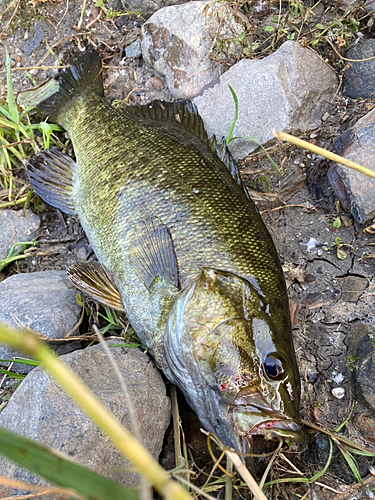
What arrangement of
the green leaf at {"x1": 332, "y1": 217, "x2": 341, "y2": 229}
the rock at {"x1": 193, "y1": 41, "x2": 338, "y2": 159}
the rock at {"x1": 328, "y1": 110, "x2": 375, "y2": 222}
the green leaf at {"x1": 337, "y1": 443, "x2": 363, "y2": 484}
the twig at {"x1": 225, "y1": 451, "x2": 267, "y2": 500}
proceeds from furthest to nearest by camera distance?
the rock at {"x1": 193, "y1": 41, "x2": 338, "y2": 159}
the green leaf at {"x1": 332, "y1": 217, "x2": 341, "y2": 229}
the rock at {"x1": 328, "y1": 110, "x2": 375, "y2": 222}
the green leaf at {"x1": 337, "y1": 443, "x2": 363, "y2": 484}
the twig at {"x1": 225, "y1": 451, "x2": 267, "y2": 500}

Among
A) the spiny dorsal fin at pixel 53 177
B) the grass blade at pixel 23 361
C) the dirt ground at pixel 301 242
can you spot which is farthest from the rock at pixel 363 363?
the spiny dorsal fin at pixel 53 177

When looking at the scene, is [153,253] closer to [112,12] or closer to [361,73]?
[361,73]

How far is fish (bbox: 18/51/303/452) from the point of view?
6.69 feet

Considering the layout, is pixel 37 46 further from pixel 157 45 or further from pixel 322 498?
pixel 322 498

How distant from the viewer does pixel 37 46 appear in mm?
4035

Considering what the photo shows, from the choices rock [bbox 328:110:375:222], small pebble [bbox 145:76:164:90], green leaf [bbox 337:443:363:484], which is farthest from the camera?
small pebble [bbox 145:76:164:90]

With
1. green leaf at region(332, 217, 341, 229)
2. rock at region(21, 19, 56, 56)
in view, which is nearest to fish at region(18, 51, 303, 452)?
green leaf at region(332, 217, 341, 229)

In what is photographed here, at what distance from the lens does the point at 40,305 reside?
278cm

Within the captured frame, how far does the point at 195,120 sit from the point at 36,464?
8.72ft

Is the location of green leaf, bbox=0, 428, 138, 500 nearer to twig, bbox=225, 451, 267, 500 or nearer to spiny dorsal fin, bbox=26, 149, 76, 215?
twig, bbox=225, 451, 267, 500

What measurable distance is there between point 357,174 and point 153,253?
1.60m

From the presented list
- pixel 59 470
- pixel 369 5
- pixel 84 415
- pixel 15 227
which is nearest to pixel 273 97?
pixel 369 5

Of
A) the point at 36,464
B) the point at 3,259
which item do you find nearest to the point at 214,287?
the point at 36,464

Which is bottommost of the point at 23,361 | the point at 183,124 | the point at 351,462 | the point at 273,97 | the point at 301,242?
the point at 351,462
